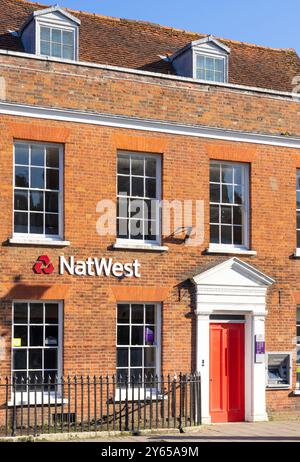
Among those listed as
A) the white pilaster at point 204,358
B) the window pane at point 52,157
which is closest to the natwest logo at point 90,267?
the white pilaster at point 204,358

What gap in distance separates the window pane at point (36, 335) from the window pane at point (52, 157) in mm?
3377

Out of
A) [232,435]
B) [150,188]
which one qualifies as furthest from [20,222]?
[232,435]

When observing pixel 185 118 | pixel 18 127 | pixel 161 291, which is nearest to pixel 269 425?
pixel 161 291

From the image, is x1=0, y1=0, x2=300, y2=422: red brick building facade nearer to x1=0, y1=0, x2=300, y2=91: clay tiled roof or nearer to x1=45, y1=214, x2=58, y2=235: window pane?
x1=45, y1=214, x2=58, y2=235: window pane

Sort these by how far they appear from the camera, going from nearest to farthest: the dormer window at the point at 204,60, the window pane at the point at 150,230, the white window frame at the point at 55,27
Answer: the window pane at the point at 150,230 < the white window frame at the point at 55,27 < the dormer window at the point at 204,60

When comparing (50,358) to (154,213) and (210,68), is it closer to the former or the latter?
(154,213)

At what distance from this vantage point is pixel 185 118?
20391 millimetres

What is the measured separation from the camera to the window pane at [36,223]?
1878cm

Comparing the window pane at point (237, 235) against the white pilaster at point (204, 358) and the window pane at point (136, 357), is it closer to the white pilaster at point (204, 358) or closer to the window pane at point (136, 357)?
the white pilaster at point (204, 358)

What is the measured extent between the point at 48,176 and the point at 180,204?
120 inches

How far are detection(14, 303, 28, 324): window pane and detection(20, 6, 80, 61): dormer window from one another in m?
5.77

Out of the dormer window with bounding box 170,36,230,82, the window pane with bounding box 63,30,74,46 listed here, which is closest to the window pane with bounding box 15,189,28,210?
the window pane with bounding box 63,30,74,46

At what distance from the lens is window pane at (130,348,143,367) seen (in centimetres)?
1944

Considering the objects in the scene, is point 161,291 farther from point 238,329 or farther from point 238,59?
point 238,59
